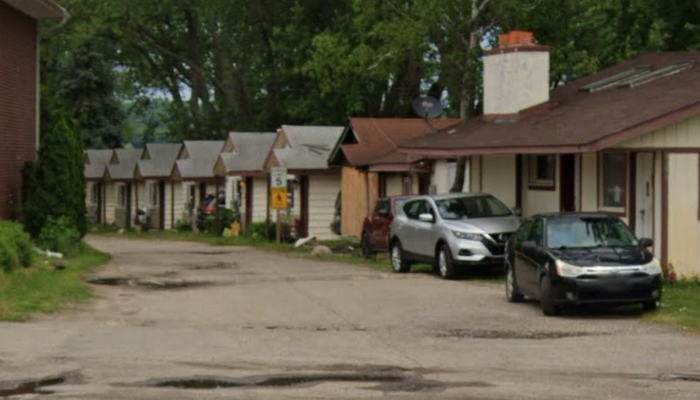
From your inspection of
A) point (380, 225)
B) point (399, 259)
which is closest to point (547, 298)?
point (399, 259)

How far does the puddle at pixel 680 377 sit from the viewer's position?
1201 centimetres

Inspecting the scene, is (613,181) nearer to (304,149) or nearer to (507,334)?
(507,334)

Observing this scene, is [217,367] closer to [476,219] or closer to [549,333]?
[549,333]

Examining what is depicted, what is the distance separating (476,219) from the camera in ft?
83.0

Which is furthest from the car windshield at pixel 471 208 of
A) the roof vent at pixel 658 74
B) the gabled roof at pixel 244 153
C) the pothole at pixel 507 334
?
the gabled roof at pixel 244 153

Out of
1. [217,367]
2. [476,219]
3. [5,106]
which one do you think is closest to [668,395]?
[217,367]

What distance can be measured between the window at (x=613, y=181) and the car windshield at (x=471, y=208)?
215cm

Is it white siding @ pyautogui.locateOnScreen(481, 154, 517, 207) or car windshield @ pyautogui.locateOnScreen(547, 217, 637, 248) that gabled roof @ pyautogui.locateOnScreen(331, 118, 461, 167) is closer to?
white siding @ pyautogui.locateOnScreen(481, 154, 517, 207)

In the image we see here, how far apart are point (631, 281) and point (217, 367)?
7.19 m

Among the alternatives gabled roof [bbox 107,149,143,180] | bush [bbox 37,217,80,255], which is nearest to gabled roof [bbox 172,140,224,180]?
gabled roof [bbox 107,149,143,180]

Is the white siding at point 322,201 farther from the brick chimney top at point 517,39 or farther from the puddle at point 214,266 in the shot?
the brick chimney top at point 517,39

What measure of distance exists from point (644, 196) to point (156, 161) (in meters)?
45.7

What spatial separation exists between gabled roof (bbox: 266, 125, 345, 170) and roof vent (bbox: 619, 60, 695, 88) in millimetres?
19508

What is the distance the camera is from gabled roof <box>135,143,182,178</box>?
65500 mm
